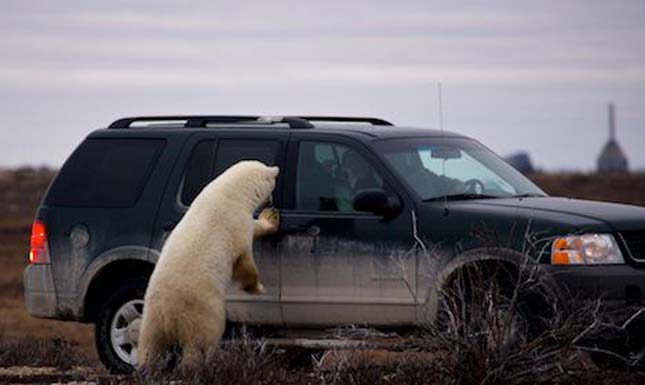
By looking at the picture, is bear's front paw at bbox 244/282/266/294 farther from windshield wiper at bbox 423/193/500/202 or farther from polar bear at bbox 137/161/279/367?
windshield wiper at bbox 423/193/500/202

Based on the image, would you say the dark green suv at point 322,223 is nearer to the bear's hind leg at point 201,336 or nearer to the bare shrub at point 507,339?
the bare shrub at point 507,339

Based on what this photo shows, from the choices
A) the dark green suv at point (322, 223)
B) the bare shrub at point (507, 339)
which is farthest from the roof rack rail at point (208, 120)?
the bare shrub at point (507, 339)

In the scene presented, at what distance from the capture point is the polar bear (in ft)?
37.1

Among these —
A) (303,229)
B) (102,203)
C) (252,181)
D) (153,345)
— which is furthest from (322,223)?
(102,203)

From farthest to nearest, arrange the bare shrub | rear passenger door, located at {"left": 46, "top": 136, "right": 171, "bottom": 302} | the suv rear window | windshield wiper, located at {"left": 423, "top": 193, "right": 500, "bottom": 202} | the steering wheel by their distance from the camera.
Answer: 1. the suv rear window
2. rear passenger door, located at {"left": 46, "top": 136, "right": 171, "bottom": 302}
3. the steering wheel
4. windshield wiper, located at {"left": 423, "top": 193, "right": 500, "bottom": 202}
5. the bare shrub

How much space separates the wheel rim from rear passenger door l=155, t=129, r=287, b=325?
534 millimetres

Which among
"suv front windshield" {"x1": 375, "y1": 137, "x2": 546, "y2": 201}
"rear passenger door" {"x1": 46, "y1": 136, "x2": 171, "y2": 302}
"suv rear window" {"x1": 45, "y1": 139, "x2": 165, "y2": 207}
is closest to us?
"suv front windshield" {"x1": 375, "y1": 137, "x2": 546, "y2": 201}

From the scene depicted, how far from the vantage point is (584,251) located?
1133 centimetres

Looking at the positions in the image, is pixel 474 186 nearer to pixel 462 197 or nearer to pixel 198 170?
pixel 462 197

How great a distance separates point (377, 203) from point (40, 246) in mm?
3012

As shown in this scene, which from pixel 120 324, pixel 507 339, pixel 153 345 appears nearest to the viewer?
pixel 507 339

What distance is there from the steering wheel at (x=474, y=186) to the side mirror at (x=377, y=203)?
2.48 feet

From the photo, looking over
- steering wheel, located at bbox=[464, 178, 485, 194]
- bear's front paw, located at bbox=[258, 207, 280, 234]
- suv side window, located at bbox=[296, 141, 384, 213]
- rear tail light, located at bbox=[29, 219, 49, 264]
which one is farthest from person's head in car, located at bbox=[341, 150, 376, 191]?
rear tail light, located at bbox=[29, 219, 49, 264]

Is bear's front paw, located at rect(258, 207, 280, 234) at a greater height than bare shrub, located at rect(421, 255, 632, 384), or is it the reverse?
bear's front paw, located at rect(258, 207, 280, 234)
